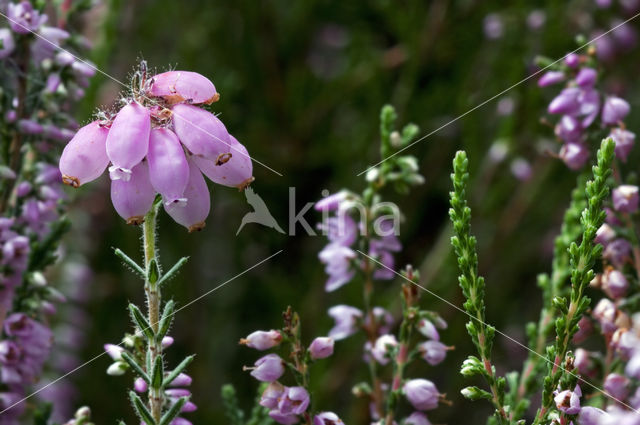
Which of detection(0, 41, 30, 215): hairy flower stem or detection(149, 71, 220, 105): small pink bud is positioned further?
detection(0, 41, 30, 215): hairy flower stem

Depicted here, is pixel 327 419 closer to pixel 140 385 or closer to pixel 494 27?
pixel 140 385

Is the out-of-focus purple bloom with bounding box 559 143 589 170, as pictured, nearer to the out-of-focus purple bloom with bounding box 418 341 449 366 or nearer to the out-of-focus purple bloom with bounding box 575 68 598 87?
the out-of-focus purple bloom with bounding box 575 68 598 87

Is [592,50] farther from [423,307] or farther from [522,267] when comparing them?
[522,267]

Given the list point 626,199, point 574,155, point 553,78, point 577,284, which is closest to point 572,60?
point 553,78

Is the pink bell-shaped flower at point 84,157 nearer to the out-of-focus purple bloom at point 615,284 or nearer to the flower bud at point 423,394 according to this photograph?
the flower bud at point 423,394

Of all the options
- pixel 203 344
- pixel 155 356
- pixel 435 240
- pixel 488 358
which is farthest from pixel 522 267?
pixel 155 356

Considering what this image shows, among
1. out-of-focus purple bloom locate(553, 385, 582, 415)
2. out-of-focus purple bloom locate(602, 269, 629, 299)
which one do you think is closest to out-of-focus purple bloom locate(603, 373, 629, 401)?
out-of-focus purple bloom locate(602, 269, 629, 299)

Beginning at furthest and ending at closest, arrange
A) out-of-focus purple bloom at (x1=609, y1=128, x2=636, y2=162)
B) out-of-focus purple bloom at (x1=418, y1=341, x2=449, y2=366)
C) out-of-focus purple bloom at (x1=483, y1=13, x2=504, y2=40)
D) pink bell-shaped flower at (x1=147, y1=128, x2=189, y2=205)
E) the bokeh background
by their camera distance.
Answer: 1. out-of-focus purple bloom at (x1=483, y1=13, x2=504, y2=40)
2. the bokeh background
3. out-of-focus purple bloom at (x1=609, y1=128, x2=636, y2=162)
4. out-of-focus purple bloom at (x1=418, y1=341, x2=449, y2=366)
5. pink bell-shaped flower at (x1=147, y1=128, x2=189, y2=205)

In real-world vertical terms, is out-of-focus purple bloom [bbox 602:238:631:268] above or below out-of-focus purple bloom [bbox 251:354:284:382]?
above
